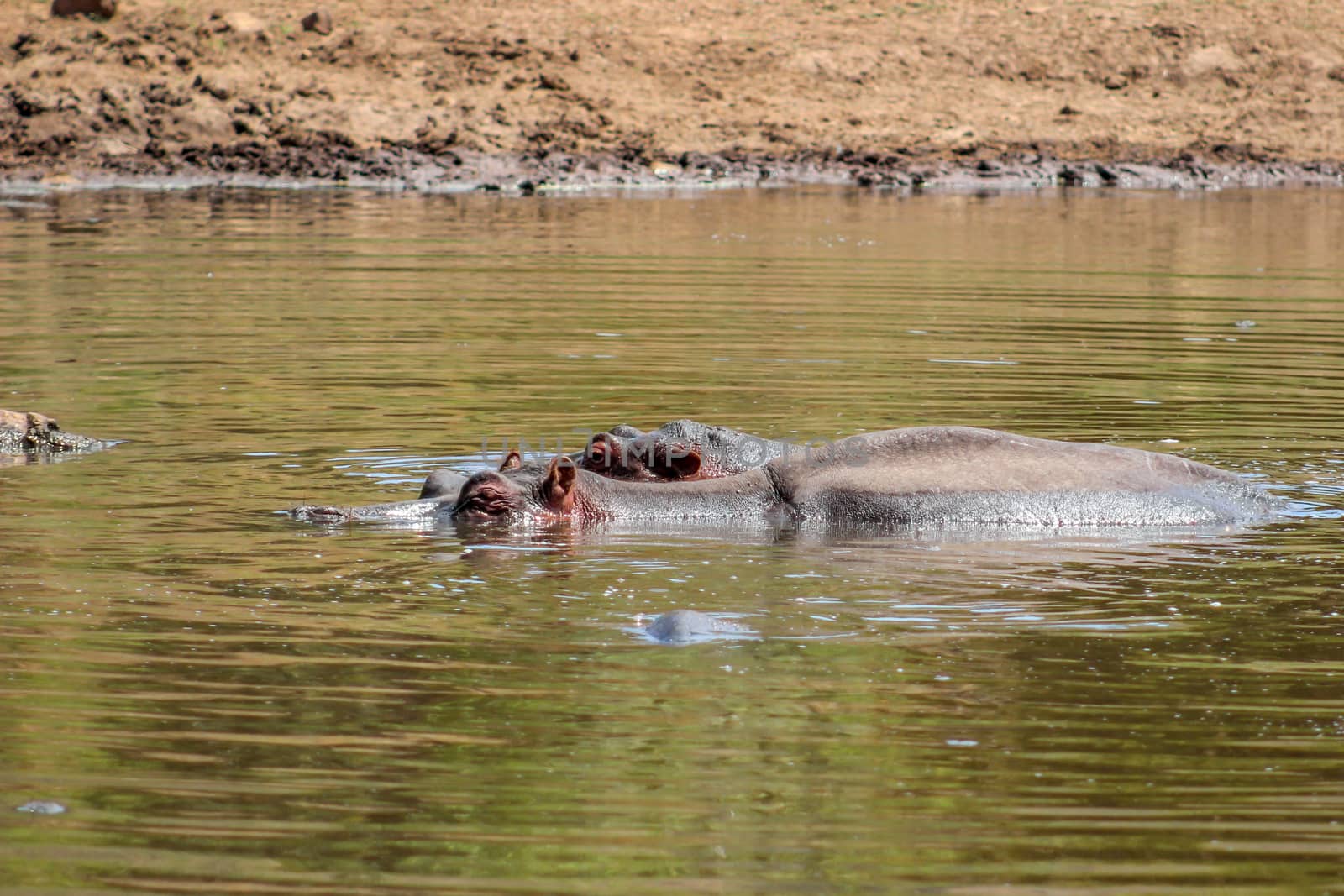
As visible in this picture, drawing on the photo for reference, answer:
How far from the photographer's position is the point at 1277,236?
2038 cm

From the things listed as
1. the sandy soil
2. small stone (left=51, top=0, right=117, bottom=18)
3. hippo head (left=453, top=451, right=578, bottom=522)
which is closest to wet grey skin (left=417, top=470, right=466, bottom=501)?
hippo head (left=453, top=451, right=578, bottom=522)

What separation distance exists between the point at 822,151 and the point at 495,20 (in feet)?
18.1

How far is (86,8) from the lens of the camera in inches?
1141

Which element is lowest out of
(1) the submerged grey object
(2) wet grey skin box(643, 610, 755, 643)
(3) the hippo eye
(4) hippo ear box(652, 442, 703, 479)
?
(1) the submerged grey object

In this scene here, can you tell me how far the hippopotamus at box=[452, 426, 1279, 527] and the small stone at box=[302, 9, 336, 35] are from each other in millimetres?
22646

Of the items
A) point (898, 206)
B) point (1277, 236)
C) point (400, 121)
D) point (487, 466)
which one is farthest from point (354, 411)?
point (400, 121)

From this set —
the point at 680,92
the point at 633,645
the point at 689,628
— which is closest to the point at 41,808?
the point at 633,645

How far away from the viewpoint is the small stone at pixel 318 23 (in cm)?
2892

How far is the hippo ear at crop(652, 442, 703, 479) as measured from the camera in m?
7.62

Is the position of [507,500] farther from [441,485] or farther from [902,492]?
[902,492]

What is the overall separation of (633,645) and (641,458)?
2.01m

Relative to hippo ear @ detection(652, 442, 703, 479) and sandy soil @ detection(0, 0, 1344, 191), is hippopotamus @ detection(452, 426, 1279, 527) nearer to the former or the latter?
hippo ear @ detection(652, 442, 703, 479)

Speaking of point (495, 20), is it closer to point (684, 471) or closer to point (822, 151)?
point (822, 151)

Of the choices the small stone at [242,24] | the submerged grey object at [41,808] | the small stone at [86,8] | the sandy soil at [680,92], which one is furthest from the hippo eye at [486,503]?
the small stone at [86,8]
